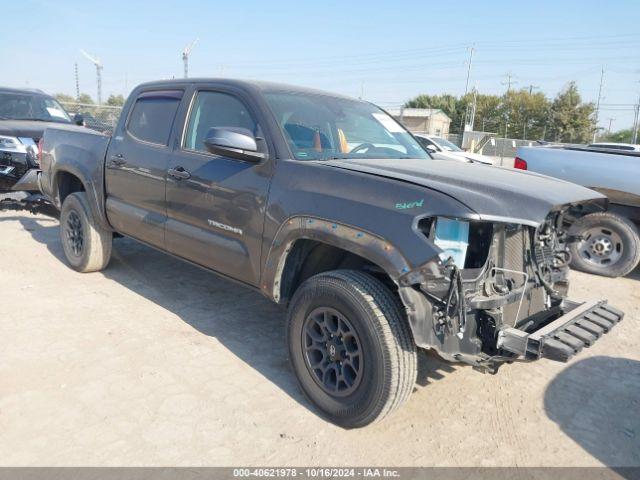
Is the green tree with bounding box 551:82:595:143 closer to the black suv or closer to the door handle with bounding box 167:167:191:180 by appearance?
the black suv

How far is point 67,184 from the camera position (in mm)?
5801

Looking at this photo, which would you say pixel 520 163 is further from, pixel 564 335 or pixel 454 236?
pixel 454 236

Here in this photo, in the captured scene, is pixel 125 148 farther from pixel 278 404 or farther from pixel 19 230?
pixel 19 230

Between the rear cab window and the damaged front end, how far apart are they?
2.58 m

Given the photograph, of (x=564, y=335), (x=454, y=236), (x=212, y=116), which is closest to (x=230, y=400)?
(x=454, y=236)

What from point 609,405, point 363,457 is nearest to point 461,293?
point 363,457

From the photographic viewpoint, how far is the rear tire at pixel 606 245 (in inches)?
246

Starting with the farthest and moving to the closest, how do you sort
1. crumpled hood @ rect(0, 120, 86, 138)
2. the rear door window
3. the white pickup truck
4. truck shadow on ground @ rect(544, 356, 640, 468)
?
crumpled hood @ rect(0, 120, 86, 138)
the white pickup truck
the rear door window
truck shadow on ground @ rect(544, 356, 640, 468)

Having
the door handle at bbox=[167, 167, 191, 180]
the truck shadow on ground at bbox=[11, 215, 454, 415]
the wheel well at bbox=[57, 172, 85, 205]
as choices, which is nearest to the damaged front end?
the truck shadow on ground at bbox=[11, 215, 454, 415]

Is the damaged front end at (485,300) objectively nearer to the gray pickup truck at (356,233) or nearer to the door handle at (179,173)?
the gray pickup truck at (356,233)

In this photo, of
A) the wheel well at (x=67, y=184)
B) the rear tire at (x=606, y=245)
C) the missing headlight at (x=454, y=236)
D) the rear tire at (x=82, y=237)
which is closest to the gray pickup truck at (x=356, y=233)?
the missing headlight at (x=454, y=236)

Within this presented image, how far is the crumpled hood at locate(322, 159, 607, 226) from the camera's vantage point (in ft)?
8.28

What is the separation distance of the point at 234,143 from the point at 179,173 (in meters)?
0.89

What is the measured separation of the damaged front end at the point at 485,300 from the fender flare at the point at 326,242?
112 millimetres
